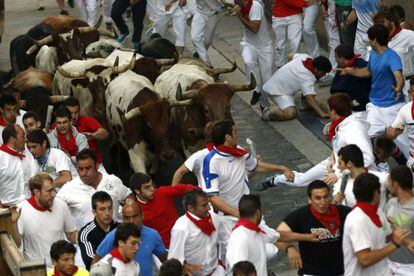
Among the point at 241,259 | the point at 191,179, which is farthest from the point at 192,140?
the point at 241,259

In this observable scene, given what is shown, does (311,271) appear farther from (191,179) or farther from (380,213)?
(191,179)

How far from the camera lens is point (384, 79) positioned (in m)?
16.3

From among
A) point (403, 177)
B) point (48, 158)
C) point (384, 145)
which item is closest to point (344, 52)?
point (384, 145)

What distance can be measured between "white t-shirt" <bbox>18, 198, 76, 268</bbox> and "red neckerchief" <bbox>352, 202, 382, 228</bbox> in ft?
10.2

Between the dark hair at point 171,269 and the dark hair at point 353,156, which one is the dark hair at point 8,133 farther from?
the dark hair at point 171,269

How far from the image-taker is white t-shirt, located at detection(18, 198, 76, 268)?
1308cm

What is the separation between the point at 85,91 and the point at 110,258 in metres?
7.19

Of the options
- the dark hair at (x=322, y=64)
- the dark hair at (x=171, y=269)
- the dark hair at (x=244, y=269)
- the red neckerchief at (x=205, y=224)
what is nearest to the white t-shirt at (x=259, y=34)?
the dark hair at (x=322, y=64)

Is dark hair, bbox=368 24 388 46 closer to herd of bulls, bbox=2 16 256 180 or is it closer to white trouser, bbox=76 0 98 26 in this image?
herd of bulls, bbox=2 16 256 180

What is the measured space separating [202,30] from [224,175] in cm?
808

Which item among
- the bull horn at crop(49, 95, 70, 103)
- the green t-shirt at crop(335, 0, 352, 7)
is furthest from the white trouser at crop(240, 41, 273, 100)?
the bull horn at crop(49, 95, 70, 103)

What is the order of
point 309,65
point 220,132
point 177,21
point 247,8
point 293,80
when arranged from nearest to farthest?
point 220,132 < point 309,65 < point 293,80 < point 247,8 < point 177,21

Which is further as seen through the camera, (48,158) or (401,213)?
(48,158)

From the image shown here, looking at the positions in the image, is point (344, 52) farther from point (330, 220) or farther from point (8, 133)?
point (330, 220)
